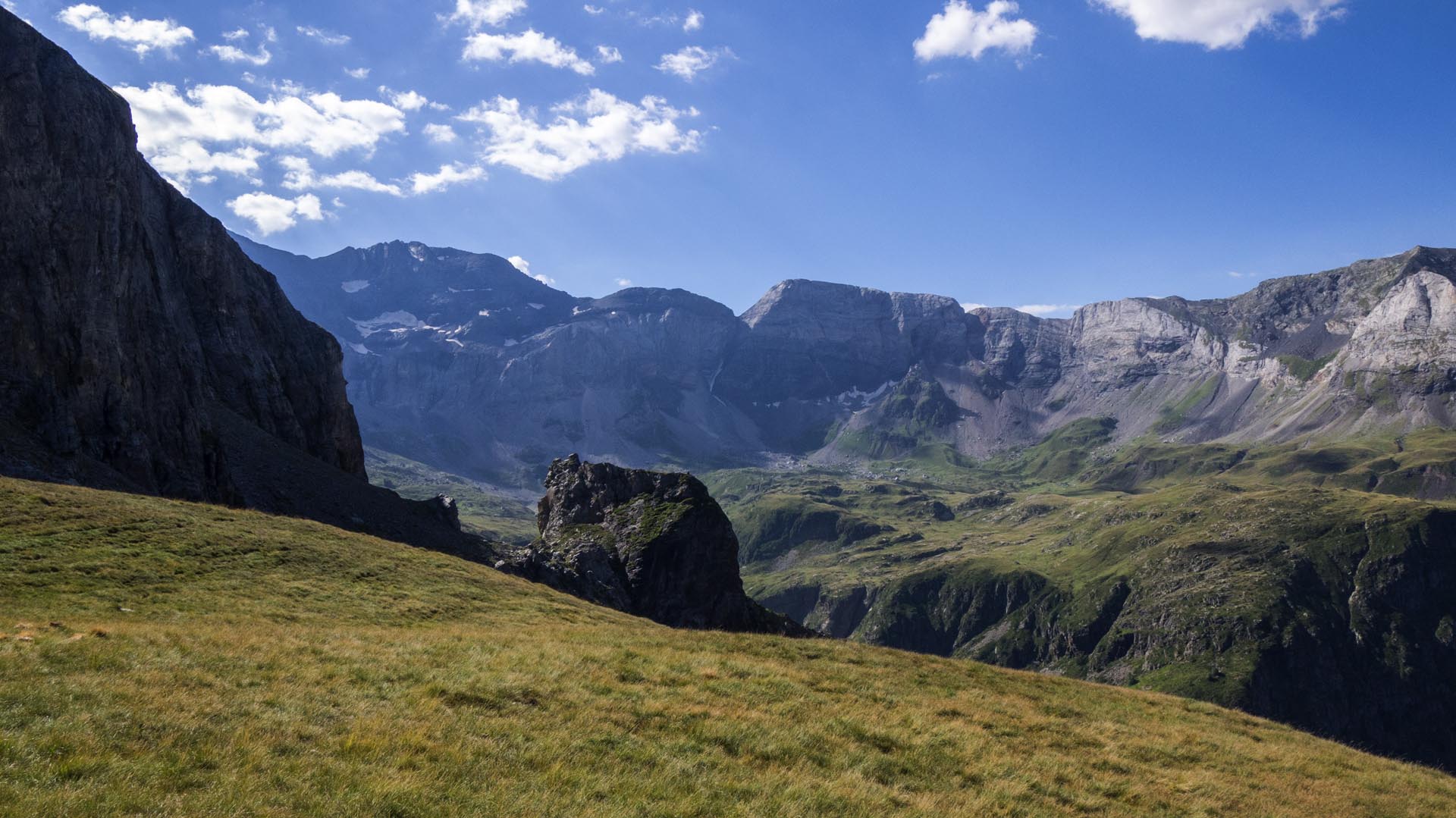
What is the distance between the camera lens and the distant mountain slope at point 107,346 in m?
57.7

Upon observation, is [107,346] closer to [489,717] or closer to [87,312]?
[87,312]

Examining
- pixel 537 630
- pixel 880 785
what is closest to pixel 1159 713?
pixel 880 785

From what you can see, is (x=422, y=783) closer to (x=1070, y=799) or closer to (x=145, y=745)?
(x=145, y=745)

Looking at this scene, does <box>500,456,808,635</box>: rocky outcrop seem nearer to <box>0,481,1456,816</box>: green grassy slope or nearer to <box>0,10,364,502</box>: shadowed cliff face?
<box>0,10,364,502</box>: shadowed cliff face

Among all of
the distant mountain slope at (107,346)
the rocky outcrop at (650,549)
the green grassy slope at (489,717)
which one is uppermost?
the distant mountain slope at (107,346)

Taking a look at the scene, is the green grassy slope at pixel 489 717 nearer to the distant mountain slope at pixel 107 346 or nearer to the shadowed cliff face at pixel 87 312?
the shadowed cliff face at pixel 87 312

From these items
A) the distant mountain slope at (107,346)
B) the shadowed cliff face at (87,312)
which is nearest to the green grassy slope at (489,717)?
the shadowed cliff face at (87,312)

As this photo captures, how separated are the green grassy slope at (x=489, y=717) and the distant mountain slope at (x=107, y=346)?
23551 millimetres

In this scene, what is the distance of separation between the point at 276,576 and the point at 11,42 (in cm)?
6311

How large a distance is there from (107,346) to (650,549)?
56002mm

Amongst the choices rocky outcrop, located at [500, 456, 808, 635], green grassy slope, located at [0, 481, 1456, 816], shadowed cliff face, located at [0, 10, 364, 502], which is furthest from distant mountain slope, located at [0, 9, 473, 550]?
green grassy slope, located at [0, 481, 1456, 816]

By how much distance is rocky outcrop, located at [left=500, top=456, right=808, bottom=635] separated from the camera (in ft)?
294

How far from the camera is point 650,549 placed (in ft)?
Answer: 319

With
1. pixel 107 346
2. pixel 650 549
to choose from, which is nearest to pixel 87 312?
pixel 107 346
